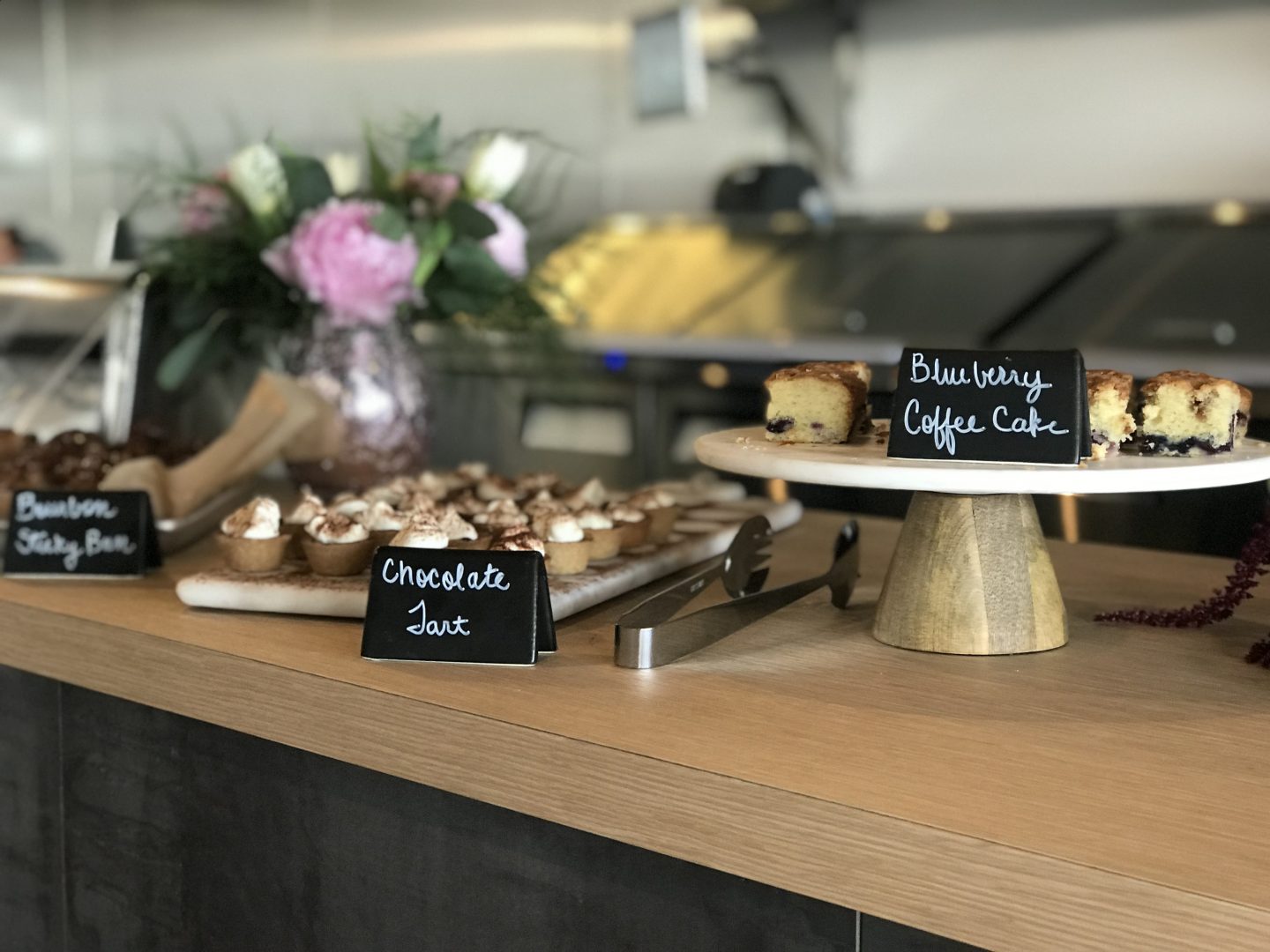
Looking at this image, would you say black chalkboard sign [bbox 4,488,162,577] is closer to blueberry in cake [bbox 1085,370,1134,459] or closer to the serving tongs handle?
the serving tongs handle

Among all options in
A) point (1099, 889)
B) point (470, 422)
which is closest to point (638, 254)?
point (470, 422)

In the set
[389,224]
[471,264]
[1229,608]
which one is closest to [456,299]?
[471,264]

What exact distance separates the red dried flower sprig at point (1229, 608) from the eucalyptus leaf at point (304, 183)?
41.4 inches

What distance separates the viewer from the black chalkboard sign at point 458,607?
3.22 feet

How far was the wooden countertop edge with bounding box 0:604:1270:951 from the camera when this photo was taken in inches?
26.2

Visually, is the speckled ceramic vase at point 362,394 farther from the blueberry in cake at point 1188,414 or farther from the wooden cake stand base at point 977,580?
the blueberry in cake at point 1188,414

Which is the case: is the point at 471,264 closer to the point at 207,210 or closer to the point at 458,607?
the point at 207,210

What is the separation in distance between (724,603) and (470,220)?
782mm

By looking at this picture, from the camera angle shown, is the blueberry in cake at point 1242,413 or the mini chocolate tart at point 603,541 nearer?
the blueberry in cake at point 1242,413

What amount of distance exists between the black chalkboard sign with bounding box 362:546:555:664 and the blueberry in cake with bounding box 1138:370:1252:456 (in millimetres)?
475

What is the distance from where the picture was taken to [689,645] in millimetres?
1019

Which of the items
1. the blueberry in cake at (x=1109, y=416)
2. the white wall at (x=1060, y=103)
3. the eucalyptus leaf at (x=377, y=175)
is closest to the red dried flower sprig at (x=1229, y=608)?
the blueberry in cake at (x=1109, y=416)

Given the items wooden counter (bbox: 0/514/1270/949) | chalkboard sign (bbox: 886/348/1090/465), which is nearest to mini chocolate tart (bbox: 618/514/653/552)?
wooden counter (bbox: 0/514/1270/949)

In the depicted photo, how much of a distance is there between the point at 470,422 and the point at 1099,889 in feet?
10.7
